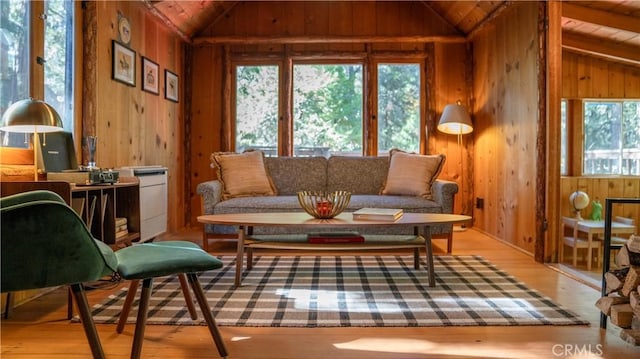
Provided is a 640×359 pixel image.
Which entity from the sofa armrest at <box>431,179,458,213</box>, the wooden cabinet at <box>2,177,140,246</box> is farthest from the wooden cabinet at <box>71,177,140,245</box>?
the sofa armrest at <box>431,179,458,213</box>

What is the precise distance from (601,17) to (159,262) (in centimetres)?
423

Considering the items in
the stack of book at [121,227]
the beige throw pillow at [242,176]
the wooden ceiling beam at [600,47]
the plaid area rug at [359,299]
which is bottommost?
the plaid area rug at [359,299]

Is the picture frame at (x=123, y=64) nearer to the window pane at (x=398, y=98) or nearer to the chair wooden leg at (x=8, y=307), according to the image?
the chair wooden leg at (x=8, y=307)

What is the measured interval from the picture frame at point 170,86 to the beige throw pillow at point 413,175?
8.39 feet

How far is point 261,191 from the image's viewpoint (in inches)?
166

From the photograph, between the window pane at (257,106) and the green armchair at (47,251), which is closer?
the green armchair at (47,251)

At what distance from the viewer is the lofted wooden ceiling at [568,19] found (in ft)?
12.6

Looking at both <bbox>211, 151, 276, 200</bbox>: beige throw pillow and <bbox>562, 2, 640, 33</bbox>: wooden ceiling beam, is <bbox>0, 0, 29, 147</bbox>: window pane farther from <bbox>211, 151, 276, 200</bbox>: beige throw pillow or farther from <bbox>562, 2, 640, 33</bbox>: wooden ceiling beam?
<bbox>562, 2, 640, 33</bbox>: wooden ceiling beam

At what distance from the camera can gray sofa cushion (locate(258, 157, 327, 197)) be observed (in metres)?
4.45

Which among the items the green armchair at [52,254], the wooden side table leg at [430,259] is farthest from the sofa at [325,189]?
the green armchair at [52,254]

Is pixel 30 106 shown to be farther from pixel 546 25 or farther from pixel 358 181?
pixel 546 25

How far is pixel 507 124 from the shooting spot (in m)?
4.28

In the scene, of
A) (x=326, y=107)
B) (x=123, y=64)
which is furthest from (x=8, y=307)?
(x=326, y=107)

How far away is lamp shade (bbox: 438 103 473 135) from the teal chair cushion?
3848 millimetres
